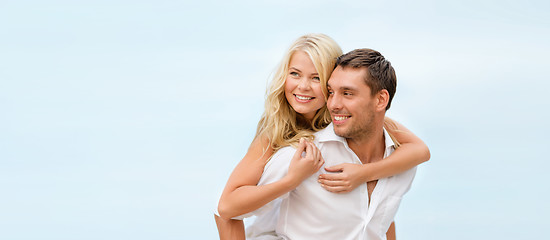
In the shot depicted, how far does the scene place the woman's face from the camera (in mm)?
4602

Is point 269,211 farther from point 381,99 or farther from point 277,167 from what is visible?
point 381,99

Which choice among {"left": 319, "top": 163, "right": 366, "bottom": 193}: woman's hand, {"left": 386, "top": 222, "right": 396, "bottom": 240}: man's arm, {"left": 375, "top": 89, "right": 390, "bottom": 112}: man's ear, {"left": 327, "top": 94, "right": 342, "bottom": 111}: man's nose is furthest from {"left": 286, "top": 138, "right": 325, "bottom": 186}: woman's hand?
{"left": 386, "top": 222, "right": 396, "bottom": 240}: man's arm

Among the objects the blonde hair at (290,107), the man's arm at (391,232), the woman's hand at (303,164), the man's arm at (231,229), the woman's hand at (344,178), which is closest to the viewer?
the woman's hand at (303,164)

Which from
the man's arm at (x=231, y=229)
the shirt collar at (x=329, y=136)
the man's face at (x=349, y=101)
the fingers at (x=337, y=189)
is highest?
the man's face at (x=349, y=101)

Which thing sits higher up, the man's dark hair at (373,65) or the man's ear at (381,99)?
the man's dark hair at (373,65)

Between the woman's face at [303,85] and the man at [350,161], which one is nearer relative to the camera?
the man at [350,161]

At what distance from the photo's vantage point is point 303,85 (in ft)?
15.1

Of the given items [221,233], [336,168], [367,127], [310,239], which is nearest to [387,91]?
[367,127]

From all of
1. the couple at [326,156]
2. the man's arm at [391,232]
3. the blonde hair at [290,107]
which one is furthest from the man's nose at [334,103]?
the man's arm at [391,232]

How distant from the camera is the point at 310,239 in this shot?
4.61 meters

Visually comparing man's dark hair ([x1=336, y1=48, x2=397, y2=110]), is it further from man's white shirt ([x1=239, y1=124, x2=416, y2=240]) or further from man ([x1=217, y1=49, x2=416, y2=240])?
man's white shirt ([x1=239, y1=124, x2=416, y2=240])

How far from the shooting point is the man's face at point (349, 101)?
438cm

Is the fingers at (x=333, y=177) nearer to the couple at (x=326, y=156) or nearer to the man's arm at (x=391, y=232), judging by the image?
the couple at (x=326, y=156)

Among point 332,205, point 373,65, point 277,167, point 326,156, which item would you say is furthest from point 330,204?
point 373,65
